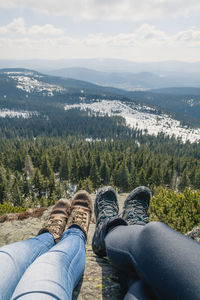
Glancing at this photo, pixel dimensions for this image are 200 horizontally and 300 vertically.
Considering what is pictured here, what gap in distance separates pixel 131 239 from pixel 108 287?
128cm

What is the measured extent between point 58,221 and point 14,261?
2.61m

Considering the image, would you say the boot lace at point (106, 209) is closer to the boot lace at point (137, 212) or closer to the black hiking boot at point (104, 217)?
the black hiking boot at point (104, 217)

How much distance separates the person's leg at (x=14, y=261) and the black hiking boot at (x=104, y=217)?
1.25 meters

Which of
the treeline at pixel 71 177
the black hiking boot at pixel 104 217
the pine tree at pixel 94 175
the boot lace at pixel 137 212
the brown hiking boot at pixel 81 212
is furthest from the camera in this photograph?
the pine tree at pixel 94 175

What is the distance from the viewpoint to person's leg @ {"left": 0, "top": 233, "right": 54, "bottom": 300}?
2.52 meters

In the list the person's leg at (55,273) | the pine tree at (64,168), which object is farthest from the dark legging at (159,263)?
the pine tree at (64,168)

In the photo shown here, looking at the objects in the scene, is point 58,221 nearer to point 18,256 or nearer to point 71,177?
point 18,256

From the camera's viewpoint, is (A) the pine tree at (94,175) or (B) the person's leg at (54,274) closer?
(B) the person's leg at (54,274)

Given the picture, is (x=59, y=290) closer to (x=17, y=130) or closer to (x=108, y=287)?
(x=108, y=287)

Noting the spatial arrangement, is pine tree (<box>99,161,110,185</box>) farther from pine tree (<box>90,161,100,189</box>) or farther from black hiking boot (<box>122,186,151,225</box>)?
black hiking boot (<box>122,186,151,225</box>)

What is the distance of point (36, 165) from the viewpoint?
65375 mm

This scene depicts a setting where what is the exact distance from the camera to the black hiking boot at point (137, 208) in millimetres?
5204

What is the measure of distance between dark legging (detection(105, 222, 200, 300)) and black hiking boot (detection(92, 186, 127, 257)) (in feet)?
2.89

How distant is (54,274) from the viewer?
8.34 feet
